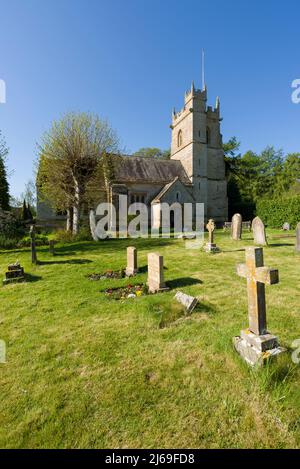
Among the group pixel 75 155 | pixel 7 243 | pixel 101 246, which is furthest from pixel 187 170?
pixel 7 243

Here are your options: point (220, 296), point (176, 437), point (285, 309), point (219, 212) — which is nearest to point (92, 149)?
point (220, 296)

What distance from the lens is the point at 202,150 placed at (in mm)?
30125

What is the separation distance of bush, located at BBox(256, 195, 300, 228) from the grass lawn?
2029 cm

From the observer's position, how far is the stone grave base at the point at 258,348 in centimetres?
269

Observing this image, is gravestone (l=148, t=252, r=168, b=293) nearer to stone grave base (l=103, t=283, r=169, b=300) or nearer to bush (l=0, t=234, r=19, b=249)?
stone grave base (l=103, t=283, r=169, b=300)

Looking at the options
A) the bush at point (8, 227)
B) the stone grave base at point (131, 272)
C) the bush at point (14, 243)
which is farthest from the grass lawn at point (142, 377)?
the bush at point (8, 227)

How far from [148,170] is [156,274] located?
82.1 ft

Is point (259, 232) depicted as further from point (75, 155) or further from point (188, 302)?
point (75, 155)

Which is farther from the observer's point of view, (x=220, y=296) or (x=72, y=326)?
(x=220, y=296)
